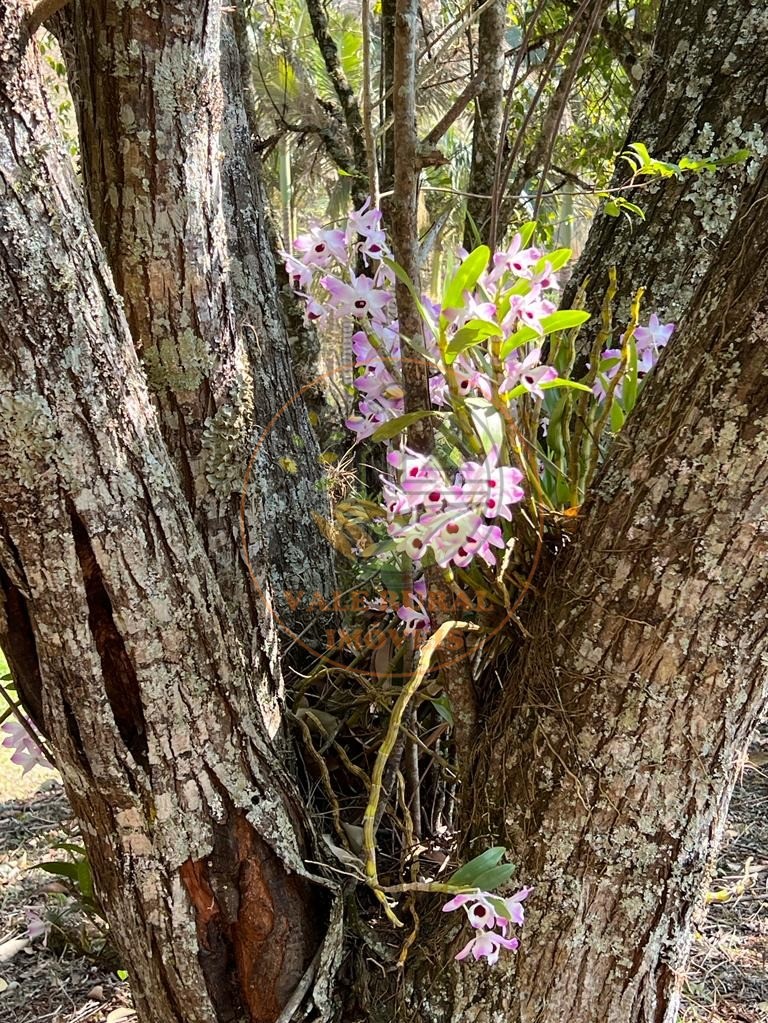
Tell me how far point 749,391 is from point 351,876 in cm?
79

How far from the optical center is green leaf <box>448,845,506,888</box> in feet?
2.89

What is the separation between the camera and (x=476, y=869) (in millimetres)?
886

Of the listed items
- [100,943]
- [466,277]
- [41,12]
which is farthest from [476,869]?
[100,943]

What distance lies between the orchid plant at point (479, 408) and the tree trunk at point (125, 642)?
20 centimetres

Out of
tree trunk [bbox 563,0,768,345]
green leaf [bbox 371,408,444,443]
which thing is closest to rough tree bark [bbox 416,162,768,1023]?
green leaf [bbox 371,408,444,443]

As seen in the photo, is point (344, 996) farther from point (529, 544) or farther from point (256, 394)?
point (256, 394)

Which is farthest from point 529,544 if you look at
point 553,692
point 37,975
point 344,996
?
point 37,975

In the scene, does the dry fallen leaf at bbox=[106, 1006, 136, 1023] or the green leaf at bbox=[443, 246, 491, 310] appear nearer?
the green leaf at bbox=[443, 246, 491, 310]

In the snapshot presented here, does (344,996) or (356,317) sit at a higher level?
(356,317)

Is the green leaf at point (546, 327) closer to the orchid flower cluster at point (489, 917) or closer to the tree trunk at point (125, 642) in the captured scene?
the tree trunk at point (125, 642)

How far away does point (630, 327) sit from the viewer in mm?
897

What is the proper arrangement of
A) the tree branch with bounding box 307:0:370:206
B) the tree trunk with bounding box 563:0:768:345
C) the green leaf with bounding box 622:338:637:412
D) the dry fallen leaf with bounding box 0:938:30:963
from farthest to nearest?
the tree branch with bounding box 307:0:370:206, the dry fallen leaf with bounding box 0:938:30:963, the tree trunk with bounding box 563:0:768:345, the green leaf with bounding box 622:338:637:412

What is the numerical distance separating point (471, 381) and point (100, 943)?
1.68 m

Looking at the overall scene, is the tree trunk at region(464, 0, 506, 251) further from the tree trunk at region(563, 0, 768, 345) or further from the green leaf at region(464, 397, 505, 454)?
the green leaf at region(464, 397, 505, 454)
